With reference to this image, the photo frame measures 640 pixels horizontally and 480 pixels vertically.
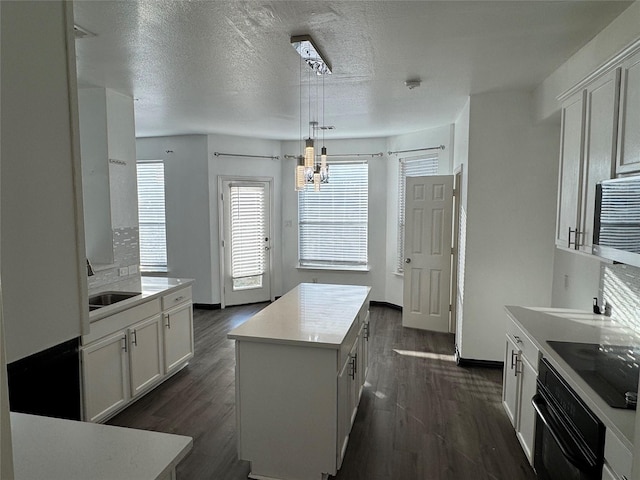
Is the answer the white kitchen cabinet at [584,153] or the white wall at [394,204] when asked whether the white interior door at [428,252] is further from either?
the white kitchen cabinet at [584,153]

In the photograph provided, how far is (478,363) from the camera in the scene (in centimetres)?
391

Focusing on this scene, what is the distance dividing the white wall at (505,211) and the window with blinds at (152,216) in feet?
14.9

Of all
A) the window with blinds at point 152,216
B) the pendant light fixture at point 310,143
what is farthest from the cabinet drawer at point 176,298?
the window with blinds at point 152,216

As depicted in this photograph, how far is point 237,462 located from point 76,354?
1.28 metres

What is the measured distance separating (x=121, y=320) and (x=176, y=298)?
2.39ft

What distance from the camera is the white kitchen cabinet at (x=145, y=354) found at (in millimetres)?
3115

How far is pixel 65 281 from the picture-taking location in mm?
786

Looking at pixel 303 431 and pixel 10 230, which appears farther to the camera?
pixel 303 431

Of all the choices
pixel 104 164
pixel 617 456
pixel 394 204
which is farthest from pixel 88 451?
pixel 394 204

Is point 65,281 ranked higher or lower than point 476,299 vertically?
higher

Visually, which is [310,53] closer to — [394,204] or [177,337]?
[177,337]

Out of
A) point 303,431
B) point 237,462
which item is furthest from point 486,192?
point 237,462

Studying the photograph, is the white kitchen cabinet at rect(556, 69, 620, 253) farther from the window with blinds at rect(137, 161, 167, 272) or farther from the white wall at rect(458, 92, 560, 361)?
the window with blinds at rect(137, 161, 167, 272)

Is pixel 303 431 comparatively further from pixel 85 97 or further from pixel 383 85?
pixel 85 97
